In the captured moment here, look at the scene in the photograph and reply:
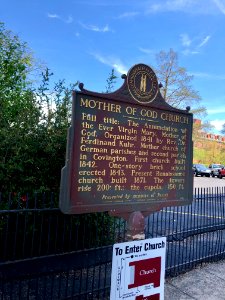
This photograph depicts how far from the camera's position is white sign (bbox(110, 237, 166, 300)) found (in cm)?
330

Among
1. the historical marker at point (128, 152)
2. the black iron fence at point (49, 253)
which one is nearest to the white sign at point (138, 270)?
the historical marker at point (128, 152)

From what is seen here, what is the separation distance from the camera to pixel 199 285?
Result: 5254 mm

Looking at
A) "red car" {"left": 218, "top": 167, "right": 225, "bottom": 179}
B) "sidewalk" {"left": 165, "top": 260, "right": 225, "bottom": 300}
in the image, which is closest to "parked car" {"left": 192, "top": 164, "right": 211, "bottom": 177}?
"red car" {"left": 218, "top": 167, "right": 225, "bottom": 179}

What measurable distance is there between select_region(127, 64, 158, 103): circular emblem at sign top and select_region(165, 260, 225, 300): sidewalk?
293cm

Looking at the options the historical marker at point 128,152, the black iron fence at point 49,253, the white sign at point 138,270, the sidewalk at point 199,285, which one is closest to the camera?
the historical marker at point 128,152

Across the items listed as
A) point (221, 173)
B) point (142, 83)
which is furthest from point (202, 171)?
point (142, 83)

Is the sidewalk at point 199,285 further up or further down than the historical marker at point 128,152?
further down

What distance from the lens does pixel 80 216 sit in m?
4.96

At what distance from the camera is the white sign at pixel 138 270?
330 centimetres

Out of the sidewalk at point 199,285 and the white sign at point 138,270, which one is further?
the sidewalk at point 199,285

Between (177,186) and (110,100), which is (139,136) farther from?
(177,186)

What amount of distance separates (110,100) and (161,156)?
0.95m

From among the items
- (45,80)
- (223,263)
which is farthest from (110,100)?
(223,263)

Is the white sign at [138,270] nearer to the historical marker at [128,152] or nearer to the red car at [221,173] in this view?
the historical marker at [128,152]
